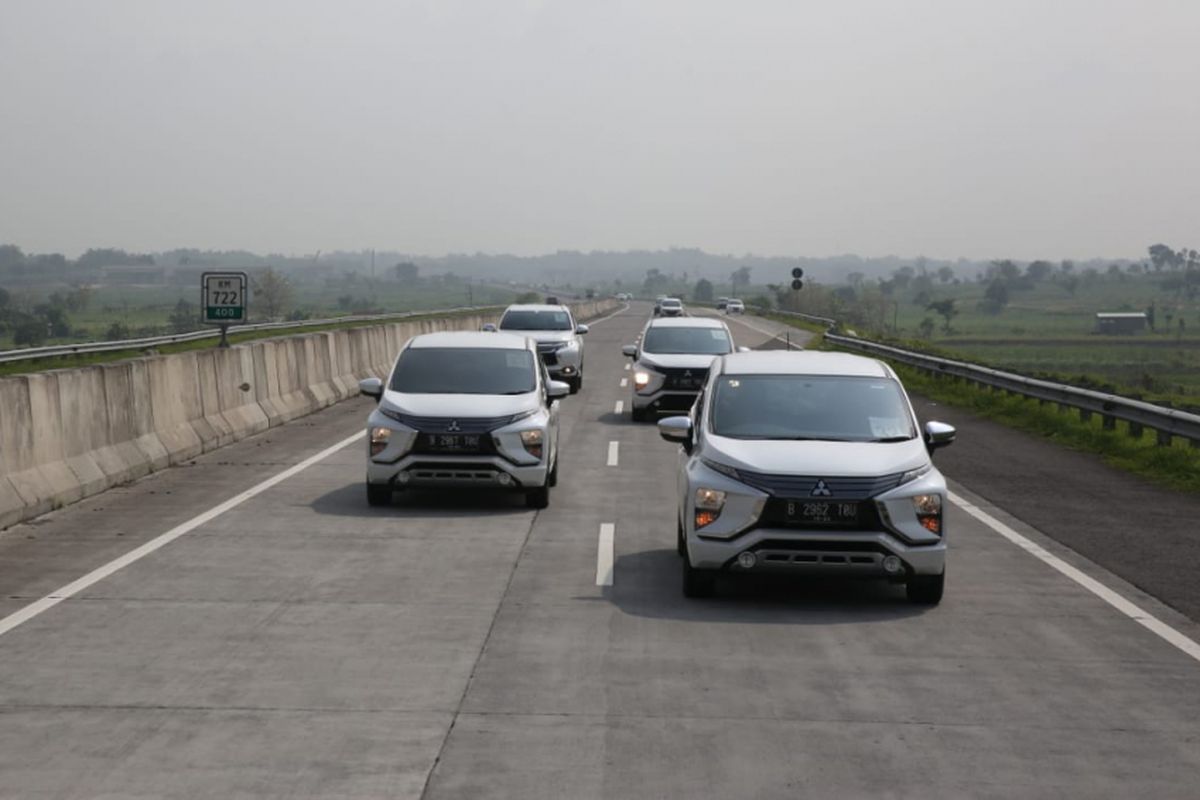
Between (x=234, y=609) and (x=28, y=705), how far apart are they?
254cm

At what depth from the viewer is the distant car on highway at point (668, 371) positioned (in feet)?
82.4

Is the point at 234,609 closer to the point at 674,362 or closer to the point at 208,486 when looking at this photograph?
the point at 208,486

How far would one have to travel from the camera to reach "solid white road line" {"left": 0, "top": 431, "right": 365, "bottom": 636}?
984cm

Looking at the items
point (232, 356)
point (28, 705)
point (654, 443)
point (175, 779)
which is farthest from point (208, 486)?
point (175, 779)

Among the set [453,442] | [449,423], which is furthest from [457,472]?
[449,423]

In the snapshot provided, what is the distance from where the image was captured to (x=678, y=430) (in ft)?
39.4

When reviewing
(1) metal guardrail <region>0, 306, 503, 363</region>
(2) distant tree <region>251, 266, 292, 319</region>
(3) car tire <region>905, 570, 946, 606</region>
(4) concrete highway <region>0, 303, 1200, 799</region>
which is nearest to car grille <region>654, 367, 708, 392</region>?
(4) concrete highway <region>0, 303, 1200, 799</region>

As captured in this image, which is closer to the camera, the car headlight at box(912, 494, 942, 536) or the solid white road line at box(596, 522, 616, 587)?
the car headlight at box(912, 494, 942, 536)

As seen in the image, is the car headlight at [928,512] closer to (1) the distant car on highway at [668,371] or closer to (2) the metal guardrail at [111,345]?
(1) the distant car on highway at [668,371]

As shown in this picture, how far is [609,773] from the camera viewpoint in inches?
257

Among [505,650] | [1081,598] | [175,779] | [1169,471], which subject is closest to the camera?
[175,779]

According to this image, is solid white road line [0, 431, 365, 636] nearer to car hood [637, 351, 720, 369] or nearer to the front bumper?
the front bumper

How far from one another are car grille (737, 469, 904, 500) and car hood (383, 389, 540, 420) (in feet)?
17.0

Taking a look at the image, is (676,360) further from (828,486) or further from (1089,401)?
(828,486)
